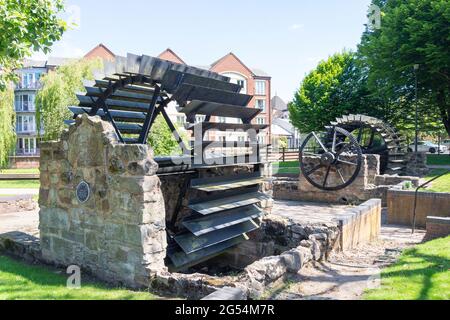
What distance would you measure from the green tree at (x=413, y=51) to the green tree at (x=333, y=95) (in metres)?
3.48

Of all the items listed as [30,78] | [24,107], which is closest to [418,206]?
[30,78]

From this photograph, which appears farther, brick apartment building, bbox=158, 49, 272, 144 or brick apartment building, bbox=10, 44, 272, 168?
brick apartment building, bbox=158, 49, 272, 144

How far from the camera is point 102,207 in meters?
5.17

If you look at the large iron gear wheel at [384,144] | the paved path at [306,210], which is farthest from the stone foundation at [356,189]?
the large iron gear wheel at [384,144]

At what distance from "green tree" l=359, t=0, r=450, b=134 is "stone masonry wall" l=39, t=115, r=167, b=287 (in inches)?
586

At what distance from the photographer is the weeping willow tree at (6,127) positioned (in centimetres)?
1964

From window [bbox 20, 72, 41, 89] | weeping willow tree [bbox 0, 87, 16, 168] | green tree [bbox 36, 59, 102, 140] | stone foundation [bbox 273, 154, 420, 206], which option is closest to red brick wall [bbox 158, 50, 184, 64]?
window [bbox 20, 72, 41, 89]

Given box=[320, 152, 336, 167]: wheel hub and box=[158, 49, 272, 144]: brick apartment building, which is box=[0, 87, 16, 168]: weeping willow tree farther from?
box=[158, 49, 272, 144]: brick apartment building

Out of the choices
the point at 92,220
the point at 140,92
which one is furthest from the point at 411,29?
the point at 92,220

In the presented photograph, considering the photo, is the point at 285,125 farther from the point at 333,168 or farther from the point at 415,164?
the point at 333,168

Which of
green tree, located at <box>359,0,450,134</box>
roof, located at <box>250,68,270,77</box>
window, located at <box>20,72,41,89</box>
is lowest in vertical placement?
green tree, located at <box>359,0,450,134</box>

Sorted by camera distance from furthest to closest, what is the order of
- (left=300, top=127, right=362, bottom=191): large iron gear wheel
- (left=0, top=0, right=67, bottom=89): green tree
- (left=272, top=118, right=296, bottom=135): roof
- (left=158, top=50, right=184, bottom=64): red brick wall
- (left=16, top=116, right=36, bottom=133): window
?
1. (left=272, top=118, right=296, bottom=135): roof
2. (left=158, top=50, right=184, bottom=64): red brick wall
3. (left=16, top=116, right=36, bottom=133): window
4. (left=300, top=127, right=362, bottom=191): large iron gear wheel
5. (left=0, top=0, right=67, bottom=89): green tree

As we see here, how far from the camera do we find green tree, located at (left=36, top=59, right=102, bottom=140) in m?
19.3
